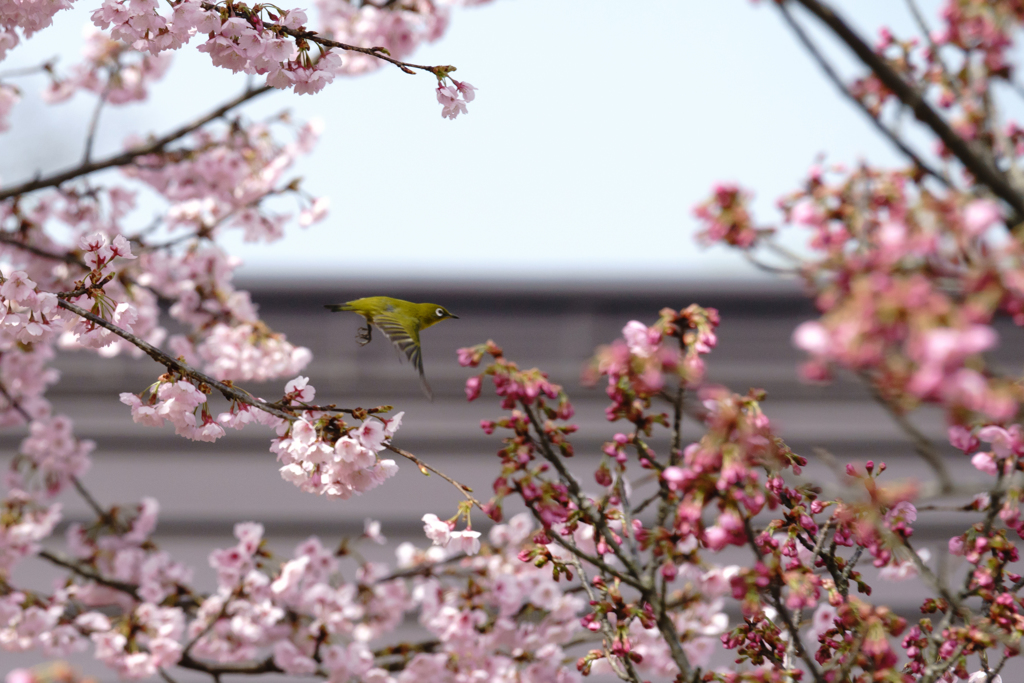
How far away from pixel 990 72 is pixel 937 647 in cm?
128

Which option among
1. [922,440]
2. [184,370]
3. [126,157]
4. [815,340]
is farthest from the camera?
[126,157]

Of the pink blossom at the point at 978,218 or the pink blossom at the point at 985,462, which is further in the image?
the pink blossom at the point at 985,462

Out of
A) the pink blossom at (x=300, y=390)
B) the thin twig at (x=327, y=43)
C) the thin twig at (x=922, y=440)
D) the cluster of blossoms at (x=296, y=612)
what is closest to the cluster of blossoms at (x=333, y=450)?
the pink blossom at (x=300, y=390)

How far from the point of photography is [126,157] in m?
3.62

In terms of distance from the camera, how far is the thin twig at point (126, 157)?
3334mm

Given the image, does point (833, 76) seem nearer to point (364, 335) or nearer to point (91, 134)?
point (364, 335)

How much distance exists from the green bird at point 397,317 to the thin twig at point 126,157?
1.41 metres

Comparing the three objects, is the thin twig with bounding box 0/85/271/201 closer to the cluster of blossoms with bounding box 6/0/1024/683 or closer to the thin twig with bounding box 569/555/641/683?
the cluster of blossoms with bounding box 6/0/1024/683

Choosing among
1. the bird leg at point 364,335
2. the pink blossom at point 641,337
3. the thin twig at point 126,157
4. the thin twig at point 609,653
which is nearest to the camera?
the pink blossom at point 641,337

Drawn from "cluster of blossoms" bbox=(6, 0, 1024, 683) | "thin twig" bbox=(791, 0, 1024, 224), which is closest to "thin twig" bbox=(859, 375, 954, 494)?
"cluster of blossoms" bbox=(6, 0, 1024, 683)

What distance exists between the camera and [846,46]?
1.16 metres

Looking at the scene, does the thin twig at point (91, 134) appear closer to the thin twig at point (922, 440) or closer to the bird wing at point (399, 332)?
the bird wing at point (399, 332)

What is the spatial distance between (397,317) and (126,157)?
1.82 m

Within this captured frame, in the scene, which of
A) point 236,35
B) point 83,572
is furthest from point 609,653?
point 83,572
